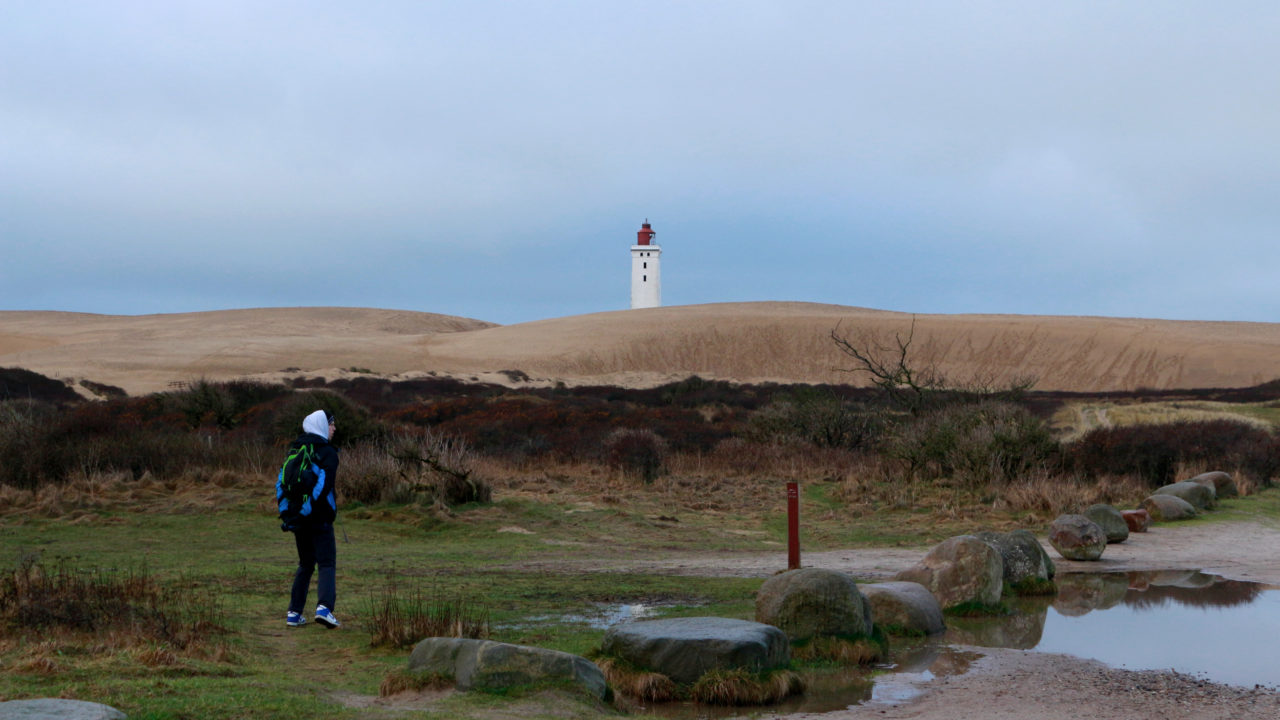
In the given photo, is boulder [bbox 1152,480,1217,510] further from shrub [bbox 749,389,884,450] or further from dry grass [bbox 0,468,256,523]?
dry grass [bbox 0,468,256,523]

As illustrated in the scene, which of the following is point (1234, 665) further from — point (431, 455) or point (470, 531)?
point (431, 455)

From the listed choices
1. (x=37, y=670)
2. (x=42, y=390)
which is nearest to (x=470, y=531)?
(x=37, y=670)

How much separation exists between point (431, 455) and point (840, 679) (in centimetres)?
1287

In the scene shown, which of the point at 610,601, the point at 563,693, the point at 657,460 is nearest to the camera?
the point at 563,693

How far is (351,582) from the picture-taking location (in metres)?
12.9

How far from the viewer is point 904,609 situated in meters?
10.9

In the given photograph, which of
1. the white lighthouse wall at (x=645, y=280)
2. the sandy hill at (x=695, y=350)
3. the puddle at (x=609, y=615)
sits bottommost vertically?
the puddle at (x=609, y=615)

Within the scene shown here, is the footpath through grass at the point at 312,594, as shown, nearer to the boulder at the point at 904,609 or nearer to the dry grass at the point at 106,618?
the dry grass at the point at 106,618

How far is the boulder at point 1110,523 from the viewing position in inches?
682

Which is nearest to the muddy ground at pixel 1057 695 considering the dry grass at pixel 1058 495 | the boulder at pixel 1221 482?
the dry grass at pixel 1058 495

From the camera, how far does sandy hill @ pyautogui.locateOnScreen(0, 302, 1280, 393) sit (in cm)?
7012

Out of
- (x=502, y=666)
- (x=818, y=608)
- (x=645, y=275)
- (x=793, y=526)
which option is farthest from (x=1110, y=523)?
(x=645, y=275)

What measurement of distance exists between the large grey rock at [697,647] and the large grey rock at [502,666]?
2.50 ft

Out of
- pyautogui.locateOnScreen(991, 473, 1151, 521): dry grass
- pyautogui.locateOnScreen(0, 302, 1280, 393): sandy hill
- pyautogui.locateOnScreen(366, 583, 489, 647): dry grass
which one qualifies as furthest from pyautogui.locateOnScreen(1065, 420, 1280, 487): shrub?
pyautogui.locateOnScreen(0, 302, 1280, 393): sandy hill
